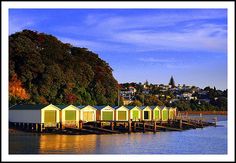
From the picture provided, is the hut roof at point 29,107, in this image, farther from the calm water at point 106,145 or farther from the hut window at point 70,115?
the calm water at point 106,145

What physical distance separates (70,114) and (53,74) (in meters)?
9.25

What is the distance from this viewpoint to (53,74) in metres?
53.7

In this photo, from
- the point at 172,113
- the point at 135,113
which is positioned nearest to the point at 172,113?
the point at 172,113

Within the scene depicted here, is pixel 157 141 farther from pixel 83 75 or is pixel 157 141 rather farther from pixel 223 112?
pixel 223 112

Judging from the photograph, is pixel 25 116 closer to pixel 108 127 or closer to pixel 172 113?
pixel 108 127

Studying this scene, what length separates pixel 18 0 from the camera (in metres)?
16.7

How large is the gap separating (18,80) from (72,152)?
77.6 ft

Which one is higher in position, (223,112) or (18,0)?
(18,0)

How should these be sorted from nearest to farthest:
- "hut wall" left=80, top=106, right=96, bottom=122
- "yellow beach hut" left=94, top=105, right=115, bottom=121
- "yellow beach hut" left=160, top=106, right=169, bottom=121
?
"hut wall" left=80, top=106, right=96, bottom=122 < "yellow beach hut" left=94, top=105, right=115, bottom=121 < "yellow beach hut" left=160, top=106, right=169, bottom=121

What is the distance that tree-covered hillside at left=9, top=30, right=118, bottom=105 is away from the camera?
51312 mm

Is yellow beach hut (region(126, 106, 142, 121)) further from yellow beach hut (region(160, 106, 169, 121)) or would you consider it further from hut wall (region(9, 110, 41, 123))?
hut wall (region(9, 110, 41, 123))

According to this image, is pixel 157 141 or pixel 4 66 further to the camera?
pixel 157 141

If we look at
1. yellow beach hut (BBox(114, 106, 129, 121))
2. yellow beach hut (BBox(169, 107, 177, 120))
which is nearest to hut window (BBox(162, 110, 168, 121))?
yellow beach hut (BBox(169, 107, 177, 120))

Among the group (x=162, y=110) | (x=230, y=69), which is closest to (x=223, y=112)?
(x=162, y=110)
